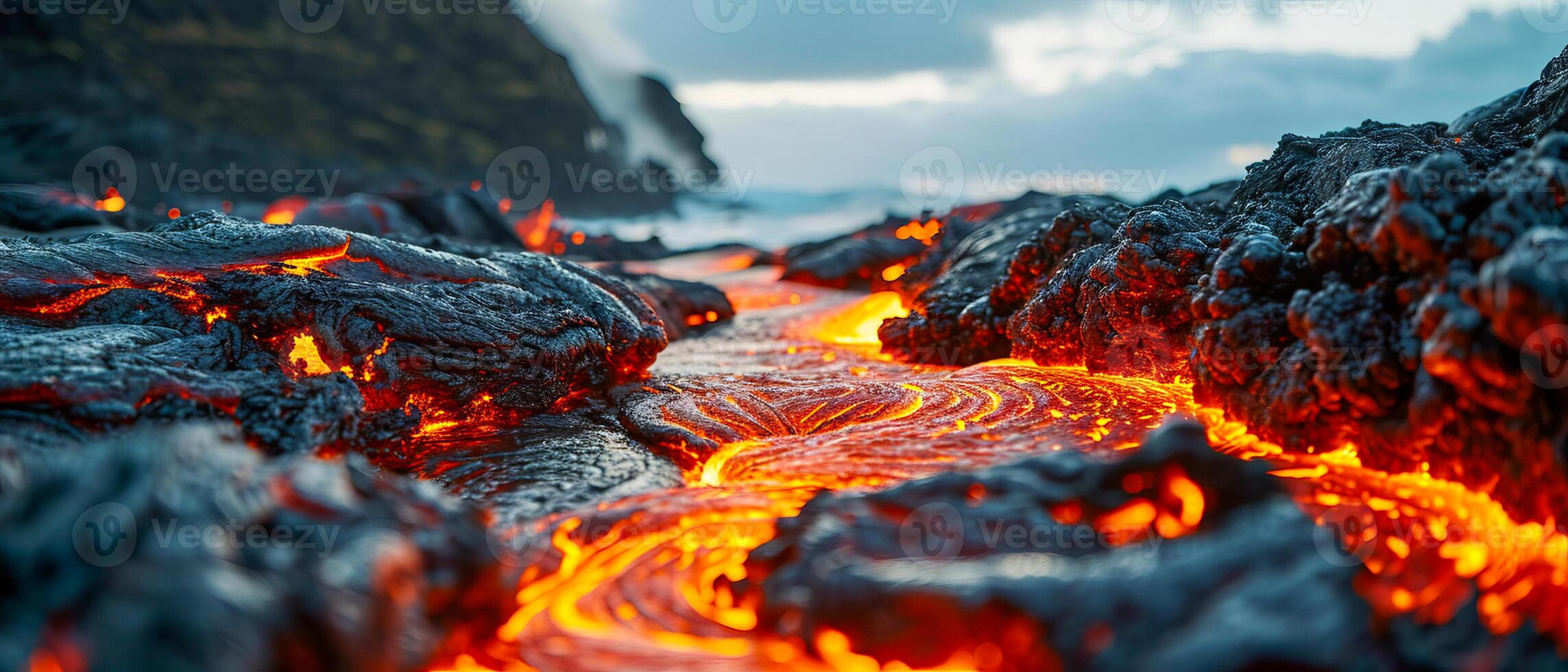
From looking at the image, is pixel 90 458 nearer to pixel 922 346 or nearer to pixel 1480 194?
pixel 1480 194

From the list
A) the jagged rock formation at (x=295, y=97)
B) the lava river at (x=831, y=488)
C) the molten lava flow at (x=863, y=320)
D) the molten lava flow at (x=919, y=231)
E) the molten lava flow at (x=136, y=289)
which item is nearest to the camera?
the lava river at (x=831, y=488)

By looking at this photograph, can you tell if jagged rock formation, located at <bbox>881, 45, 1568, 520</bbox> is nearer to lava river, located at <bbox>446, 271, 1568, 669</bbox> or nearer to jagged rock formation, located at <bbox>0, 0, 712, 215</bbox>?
lava river, located at <bbox>446, 271, 1568, 669</bbox>

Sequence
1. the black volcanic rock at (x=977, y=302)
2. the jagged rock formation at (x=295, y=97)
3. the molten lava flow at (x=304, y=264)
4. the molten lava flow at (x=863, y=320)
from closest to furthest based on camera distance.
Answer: the molten lava flow at (x=304, y=264), the black volcanic rock at (x=977, y=302), the molten lava flow at (x=863, y=320), the jagged rock formation at (x=295, y=97)

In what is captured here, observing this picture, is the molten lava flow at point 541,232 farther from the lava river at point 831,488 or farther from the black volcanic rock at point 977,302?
the lava river at point 831,488

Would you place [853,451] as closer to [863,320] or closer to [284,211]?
[863,320]

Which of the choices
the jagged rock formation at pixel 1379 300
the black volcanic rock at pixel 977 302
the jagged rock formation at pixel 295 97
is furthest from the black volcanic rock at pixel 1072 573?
the jagged rock formation at pixel 295 97

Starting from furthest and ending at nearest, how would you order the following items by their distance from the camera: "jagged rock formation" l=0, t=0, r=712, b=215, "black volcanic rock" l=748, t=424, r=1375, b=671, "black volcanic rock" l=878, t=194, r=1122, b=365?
"jagged rock formation" l=0, t=0, r=712, b=215 < "black volcanic rock" l=878, t=194, r=1122, b=365 < "black volcanic rock" l=748, t=424, r=1375, b=671

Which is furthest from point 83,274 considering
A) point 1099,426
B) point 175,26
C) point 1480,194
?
point 175,26

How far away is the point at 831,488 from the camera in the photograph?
2186 mm

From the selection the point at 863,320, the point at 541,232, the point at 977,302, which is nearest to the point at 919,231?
the point at 863,320

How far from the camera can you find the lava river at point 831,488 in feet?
4.86

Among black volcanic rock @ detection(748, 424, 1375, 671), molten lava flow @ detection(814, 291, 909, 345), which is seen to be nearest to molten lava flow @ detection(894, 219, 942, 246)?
molten lava flow @ detection(814, 291, 909, 345)

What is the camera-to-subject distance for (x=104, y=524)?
1.19 m

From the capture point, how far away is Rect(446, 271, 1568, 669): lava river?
1482mm
